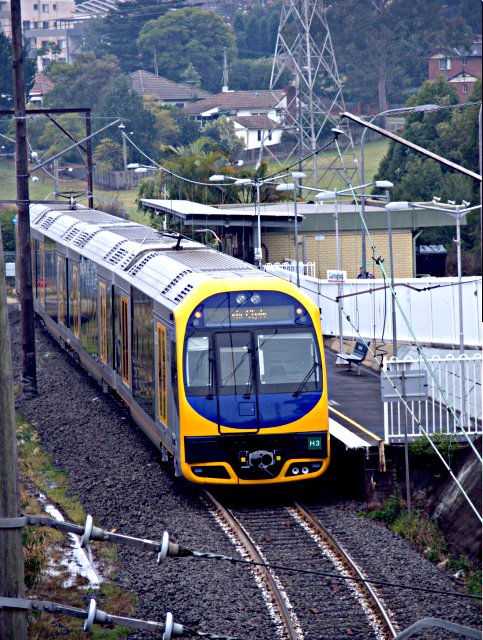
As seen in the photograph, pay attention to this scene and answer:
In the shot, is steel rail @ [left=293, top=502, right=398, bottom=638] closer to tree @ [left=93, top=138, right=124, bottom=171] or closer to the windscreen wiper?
the windscreen wiper

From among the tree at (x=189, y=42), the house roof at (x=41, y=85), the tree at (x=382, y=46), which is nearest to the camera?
the tree at (x=382, y=46)

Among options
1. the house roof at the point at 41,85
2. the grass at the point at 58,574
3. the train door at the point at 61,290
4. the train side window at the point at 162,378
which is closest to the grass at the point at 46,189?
the house roof at the point at 41,85

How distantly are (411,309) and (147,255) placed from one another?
659 cm

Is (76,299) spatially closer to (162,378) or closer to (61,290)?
(61,290)

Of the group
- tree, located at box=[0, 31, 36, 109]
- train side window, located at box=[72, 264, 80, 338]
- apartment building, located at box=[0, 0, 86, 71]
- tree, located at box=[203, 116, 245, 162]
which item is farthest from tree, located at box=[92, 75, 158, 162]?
train side window, located at box=[72, 264, 80, 338]

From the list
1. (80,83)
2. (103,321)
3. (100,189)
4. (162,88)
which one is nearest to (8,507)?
(103,321)

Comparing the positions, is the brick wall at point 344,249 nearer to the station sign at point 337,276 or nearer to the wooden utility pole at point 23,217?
the station sign at point 337,276

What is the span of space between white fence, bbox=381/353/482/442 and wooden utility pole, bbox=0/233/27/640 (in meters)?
7.65

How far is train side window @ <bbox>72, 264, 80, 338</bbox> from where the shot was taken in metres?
23.8

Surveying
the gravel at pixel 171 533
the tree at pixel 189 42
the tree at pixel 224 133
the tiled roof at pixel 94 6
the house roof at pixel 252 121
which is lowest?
the gravel at pixel 171 533

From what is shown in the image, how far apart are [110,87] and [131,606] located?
216ft

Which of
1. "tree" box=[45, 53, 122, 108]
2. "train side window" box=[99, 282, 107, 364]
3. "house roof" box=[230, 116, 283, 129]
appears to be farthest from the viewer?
"house roof" box=[230, 116, 283, 129]

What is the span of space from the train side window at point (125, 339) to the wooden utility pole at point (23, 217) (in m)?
5.10

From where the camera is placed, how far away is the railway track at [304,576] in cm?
1086
